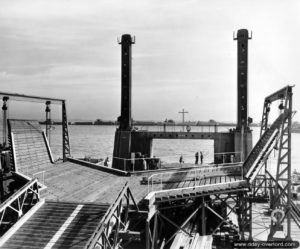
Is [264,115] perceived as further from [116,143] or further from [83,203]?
[116,143]

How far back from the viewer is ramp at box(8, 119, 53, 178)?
2330cm

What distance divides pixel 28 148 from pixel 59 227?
12311 millimetres

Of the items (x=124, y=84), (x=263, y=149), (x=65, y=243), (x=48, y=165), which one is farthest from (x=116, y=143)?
(x=65, y=243)

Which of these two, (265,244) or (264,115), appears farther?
(264,115)

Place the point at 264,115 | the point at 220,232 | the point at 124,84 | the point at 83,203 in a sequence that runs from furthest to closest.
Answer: the point at 124,84 → the point at 264,115 → the point at 220,232 → the point at 83,203

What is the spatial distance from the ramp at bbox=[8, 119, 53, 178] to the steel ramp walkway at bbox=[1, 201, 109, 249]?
7.48 m

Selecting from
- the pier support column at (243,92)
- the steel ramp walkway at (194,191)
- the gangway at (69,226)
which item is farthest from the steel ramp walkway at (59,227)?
the pier support column at (243,92)

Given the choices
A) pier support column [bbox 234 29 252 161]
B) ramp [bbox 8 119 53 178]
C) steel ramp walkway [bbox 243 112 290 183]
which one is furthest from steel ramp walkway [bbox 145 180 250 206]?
pier support column [bbox 234 29 252 161]

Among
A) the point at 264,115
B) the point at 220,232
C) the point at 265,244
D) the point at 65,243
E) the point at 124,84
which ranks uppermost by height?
the point at 124,84

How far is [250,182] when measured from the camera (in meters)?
19.9

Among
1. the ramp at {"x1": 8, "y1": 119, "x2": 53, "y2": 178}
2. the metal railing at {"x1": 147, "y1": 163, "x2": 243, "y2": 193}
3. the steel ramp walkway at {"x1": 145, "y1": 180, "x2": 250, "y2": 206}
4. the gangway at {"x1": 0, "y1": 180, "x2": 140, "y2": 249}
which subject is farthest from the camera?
the ramp at {"x1": 8, "y1": 119, "x2": 53, "y2": 178}

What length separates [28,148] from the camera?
25.1 meters

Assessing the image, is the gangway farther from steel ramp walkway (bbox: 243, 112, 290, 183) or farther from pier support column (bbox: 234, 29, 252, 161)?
pier support column (bbox: 234, 29, 252, 161)

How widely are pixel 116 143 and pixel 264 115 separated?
22451 mm
